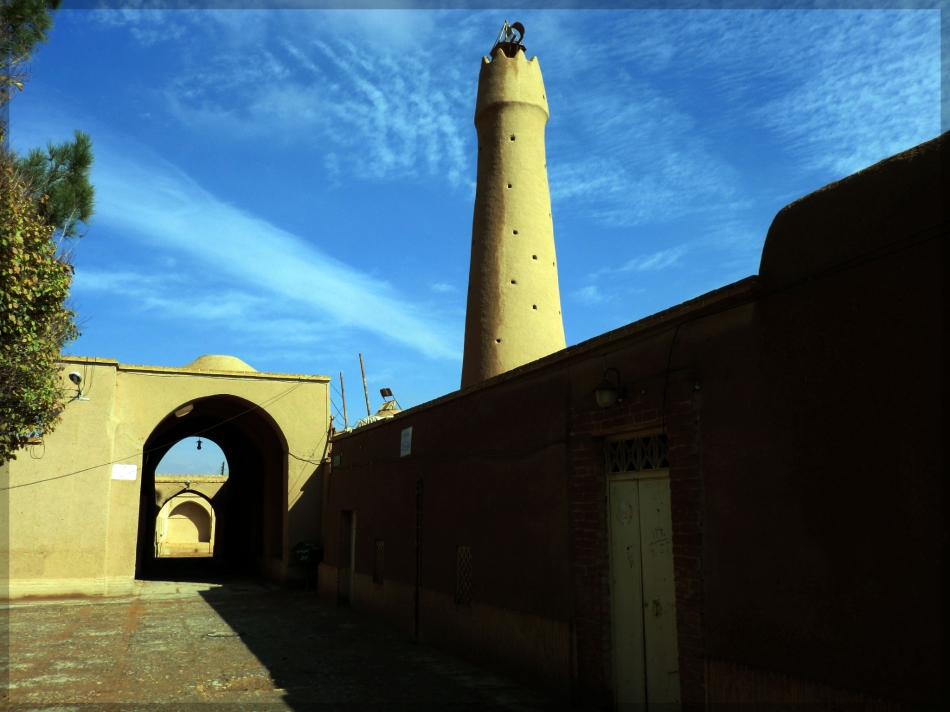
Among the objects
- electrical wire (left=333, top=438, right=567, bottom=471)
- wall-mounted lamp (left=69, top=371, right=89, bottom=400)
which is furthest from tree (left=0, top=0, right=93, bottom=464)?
wall-mounted lamp (left=69, top=371, right=89, bottom=400)

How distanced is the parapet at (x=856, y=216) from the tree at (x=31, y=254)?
7.62 m

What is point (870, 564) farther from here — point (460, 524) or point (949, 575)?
point (460, 524)

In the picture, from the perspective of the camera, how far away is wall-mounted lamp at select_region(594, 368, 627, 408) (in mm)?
7008

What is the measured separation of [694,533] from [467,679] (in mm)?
4102

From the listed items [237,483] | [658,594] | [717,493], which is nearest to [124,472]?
[237,483]

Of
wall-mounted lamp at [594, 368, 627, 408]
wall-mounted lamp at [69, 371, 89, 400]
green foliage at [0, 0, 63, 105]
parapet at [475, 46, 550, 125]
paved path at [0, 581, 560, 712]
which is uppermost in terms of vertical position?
parapet at [475, 46, 550, 125]

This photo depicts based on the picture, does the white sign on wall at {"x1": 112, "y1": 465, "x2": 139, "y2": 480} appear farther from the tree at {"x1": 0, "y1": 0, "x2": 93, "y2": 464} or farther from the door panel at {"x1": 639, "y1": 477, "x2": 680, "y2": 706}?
the door panel at {"x1": 639, "y1": 477, "x2": 680, "y2": 706}

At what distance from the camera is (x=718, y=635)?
5.72m

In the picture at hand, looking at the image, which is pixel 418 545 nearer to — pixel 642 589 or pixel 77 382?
pixel 642 589

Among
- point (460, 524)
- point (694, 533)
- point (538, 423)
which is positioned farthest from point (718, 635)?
point (460, 524)

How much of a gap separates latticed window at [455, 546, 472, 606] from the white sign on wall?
Result: 11420 millimetres

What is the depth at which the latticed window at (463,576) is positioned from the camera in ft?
33.1

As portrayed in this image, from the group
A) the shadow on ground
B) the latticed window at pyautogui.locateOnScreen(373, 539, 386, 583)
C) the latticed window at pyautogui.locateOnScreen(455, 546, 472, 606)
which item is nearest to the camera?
the shadow on ground

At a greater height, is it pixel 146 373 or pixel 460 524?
pixel 146 373
